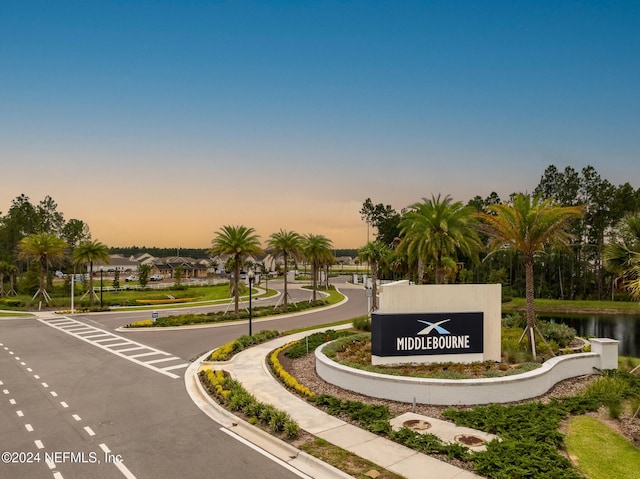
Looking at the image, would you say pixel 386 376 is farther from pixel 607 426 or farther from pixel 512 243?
pixel 512 243

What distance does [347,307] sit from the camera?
5153 cm

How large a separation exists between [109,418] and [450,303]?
14.2 m

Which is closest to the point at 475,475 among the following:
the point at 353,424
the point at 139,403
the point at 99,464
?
the point at 353,424

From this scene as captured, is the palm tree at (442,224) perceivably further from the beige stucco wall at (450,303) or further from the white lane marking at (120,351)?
the white lane marking at (120,351)

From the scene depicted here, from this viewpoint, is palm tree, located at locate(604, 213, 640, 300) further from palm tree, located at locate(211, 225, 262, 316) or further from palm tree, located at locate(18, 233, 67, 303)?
palm tree, located at locate(18, 233, 67, 303)

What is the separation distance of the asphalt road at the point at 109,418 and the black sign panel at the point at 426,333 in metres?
7.88

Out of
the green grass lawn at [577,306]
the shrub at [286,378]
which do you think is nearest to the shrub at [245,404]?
the shrub at [286,378]

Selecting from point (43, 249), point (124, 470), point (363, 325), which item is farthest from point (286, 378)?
point (43, 249)

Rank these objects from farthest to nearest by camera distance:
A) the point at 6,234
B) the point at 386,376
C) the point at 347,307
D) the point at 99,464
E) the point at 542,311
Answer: the point at 6,234 → the point at 542,311 → the point at 347,307 → the point at 386,376 → the point at 99,464

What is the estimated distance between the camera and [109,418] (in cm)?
1413

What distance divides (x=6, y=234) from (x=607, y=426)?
98744 mm

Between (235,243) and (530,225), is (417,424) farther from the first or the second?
(235,243)

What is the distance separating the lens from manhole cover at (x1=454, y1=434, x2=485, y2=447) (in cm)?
1178

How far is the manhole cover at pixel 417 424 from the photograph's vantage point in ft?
42.4
